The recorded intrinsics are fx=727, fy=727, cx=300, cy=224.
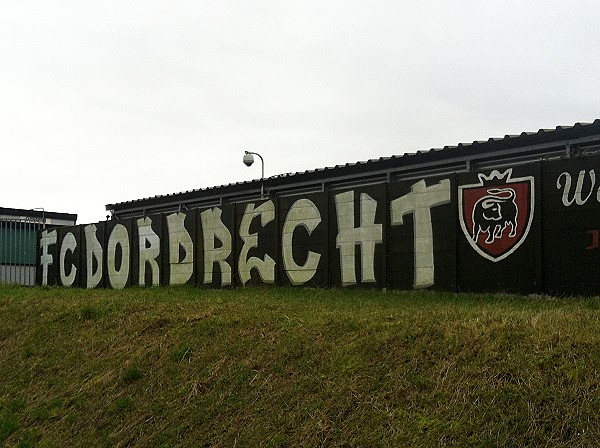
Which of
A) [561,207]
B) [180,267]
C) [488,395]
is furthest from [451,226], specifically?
[180,267]

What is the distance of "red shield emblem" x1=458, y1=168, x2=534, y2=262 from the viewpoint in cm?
1349

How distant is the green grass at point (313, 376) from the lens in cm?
663

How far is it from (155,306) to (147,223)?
950 centimetres

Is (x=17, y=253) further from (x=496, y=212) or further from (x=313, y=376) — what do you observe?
(x=313, y=376)

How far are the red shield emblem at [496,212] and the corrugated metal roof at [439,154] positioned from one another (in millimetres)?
2820

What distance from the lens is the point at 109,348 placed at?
12289 millimetres

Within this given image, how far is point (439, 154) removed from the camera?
1831 centimetres

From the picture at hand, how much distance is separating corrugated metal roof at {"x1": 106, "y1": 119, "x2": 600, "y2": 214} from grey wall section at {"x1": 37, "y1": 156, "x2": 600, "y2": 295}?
8.76 feet

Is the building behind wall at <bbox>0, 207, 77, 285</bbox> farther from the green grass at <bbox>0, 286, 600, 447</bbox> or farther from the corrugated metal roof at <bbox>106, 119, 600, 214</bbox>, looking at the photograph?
the green grass at <bbox>0, 286, 600, 447</bbox>

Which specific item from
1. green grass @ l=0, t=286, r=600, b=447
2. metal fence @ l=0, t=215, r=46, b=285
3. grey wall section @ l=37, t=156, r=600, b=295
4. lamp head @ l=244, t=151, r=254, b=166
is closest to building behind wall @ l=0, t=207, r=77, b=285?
metal fence @ l=0, t=215, r=46, b=285

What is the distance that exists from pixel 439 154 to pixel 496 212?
467 cm

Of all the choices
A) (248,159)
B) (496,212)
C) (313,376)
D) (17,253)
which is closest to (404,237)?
(496,212)

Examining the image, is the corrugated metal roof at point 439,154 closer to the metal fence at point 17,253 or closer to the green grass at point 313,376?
the green grass at point 313,376

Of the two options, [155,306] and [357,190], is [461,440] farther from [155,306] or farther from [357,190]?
[357,190]
